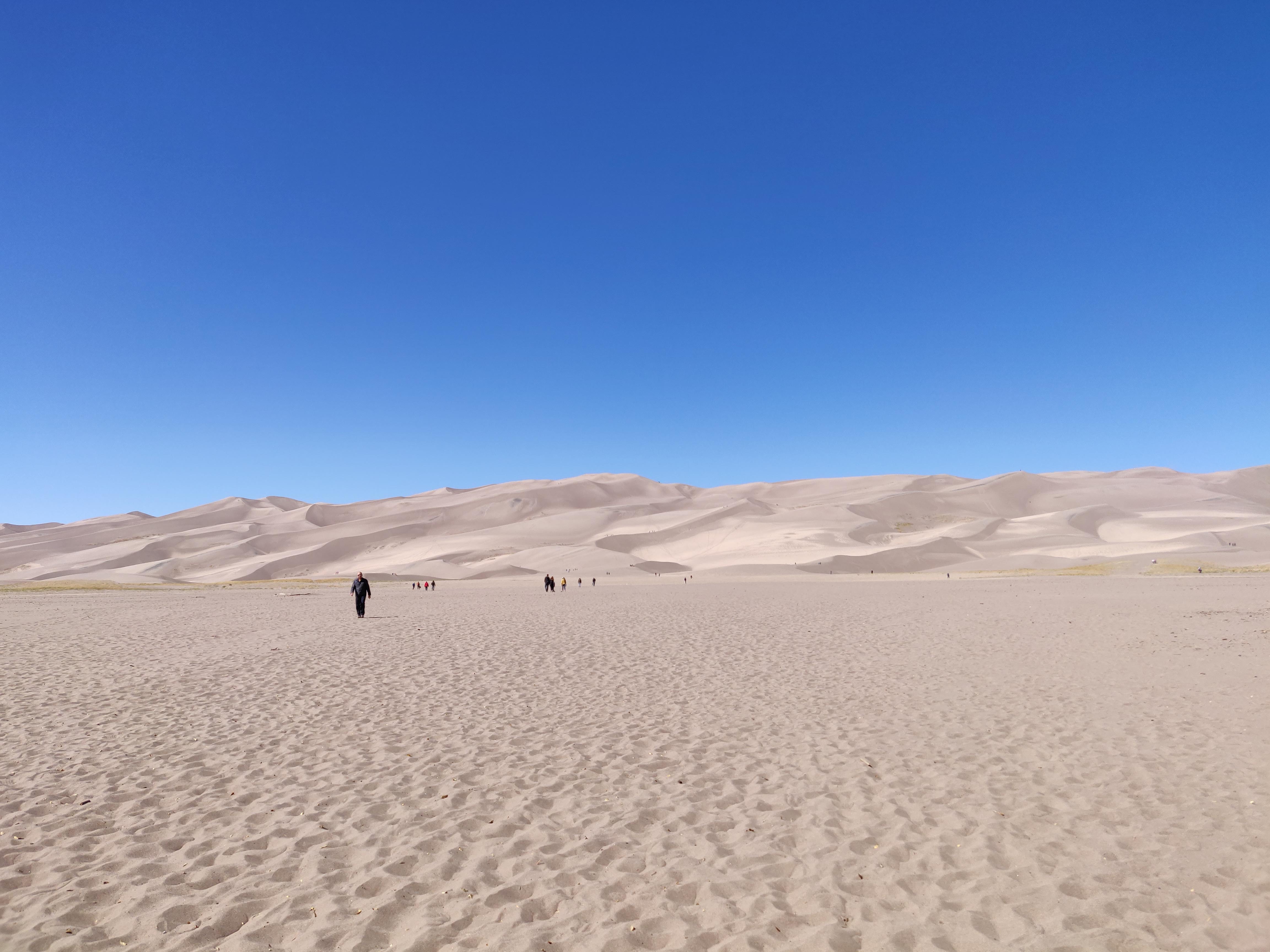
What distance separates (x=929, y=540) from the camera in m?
83.1

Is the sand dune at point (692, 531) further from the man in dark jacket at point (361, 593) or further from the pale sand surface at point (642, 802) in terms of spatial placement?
the pale sand surface at point (642, 802)

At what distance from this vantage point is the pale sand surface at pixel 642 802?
4.77m

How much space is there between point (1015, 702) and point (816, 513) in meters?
98.6

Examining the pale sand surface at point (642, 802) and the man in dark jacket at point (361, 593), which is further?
the man in dark jacket at point (361, 593)

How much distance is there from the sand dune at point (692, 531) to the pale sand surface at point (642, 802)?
5501 cm

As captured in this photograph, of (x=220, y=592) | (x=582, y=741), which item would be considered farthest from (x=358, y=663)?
(x=220, y=592)

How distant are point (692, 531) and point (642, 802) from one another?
102m

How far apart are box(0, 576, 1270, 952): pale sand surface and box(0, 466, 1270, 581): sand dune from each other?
180 ft

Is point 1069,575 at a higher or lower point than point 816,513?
lower

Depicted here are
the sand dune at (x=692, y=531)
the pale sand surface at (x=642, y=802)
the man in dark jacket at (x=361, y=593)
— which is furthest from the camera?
the sand dune at (x=692, y=531)

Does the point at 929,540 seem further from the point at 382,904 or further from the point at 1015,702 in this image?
the point at 382,904

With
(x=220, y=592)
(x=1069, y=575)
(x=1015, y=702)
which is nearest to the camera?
(x=1015, y=702)

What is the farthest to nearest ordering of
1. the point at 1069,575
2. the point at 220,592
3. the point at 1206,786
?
the point at 1069,575 < the point at 220,592 < the point at 1206,786

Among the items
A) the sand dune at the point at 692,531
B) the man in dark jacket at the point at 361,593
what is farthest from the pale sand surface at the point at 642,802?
the sand dune at the point at 692,531
